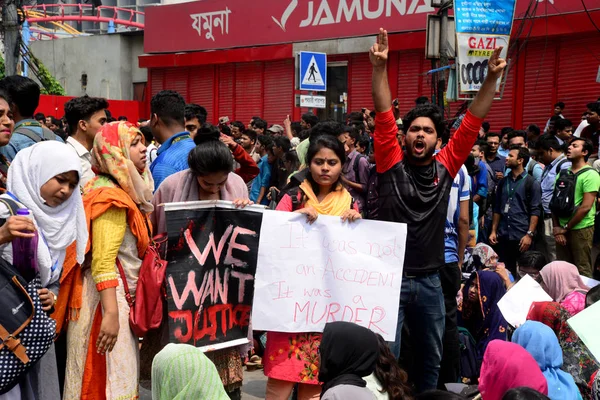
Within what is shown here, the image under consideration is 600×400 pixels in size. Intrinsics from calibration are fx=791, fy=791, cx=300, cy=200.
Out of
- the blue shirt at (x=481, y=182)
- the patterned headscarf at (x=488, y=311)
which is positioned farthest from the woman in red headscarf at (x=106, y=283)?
the blue shirt at (x=481, y=182)

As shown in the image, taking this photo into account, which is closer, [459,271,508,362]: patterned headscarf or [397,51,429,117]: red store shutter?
[459,271,508,362]: patterned headscarf

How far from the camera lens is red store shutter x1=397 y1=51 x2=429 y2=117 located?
18203 mm

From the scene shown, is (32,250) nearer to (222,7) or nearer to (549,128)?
(549,128)

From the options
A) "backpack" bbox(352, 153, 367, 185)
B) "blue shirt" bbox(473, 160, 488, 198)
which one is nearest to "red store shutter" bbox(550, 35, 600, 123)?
"blue shirt" bbox(473, 160, 488, 198)

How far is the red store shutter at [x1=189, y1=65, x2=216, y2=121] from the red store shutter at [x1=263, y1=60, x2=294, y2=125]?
2392 millimetres

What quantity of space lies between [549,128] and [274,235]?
1001cm

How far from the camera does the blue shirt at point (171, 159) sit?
5301mm

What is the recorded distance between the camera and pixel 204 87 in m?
24.5

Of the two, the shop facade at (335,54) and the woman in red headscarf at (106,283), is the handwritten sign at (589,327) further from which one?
the shop facade at (335,54)

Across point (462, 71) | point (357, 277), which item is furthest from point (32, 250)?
point (462, 71)

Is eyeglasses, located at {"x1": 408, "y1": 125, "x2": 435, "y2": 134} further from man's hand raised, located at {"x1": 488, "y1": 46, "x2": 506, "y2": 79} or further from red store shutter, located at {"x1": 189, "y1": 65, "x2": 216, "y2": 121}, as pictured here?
red store shutter, located at {"x1": 189, "y1": 65, "x2": 216, "y2": 121}

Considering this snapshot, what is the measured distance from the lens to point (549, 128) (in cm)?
1354

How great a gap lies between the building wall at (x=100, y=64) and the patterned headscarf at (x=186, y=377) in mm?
25523

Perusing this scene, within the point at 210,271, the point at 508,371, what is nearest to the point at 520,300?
the point at 508,371
